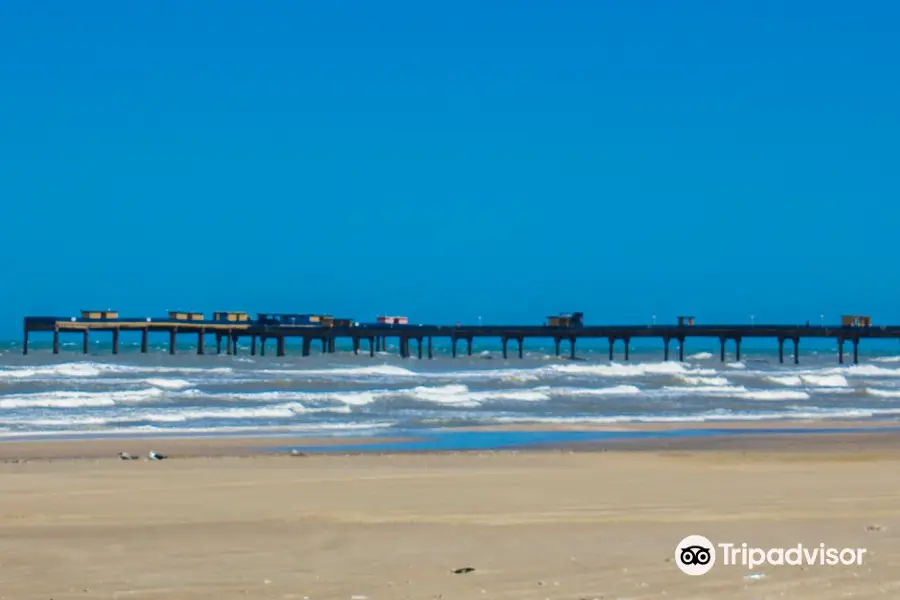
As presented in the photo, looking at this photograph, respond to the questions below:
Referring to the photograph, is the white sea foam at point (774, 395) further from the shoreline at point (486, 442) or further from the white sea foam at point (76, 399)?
the white sea foam at point (76, 399)

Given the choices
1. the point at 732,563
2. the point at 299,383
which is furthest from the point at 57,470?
the point at 299,383

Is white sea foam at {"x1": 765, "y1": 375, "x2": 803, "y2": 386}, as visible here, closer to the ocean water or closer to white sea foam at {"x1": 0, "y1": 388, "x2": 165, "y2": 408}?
the ocean water

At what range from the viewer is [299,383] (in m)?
46.6

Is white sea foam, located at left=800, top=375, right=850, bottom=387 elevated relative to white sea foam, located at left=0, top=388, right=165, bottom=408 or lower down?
lower down

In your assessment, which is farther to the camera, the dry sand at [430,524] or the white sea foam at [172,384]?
the white sea foam at [172,384]

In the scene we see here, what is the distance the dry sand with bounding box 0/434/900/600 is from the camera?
8.73 m

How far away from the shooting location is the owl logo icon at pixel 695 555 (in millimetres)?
9047

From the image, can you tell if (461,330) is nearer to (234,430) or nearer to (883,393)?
(883,393)

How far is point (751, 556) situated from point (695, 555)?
1.44ft

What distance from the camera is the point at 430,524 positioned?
38.9ft

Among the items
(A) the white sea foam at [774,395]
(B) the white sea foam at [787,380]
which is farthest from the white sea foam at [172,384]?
(B) the white sea foam at [787,380]

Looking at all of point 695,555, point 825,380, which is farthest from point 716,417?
point 825,380

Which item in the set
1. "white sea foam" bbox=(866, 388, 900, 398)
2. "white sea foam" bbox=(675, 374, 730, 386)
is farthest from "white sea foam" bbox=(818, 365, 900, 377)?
"white sea foam" bbox=(866, 388, 900, 398)

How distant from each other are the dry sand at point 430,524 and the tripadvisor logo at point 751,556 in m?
0.12
